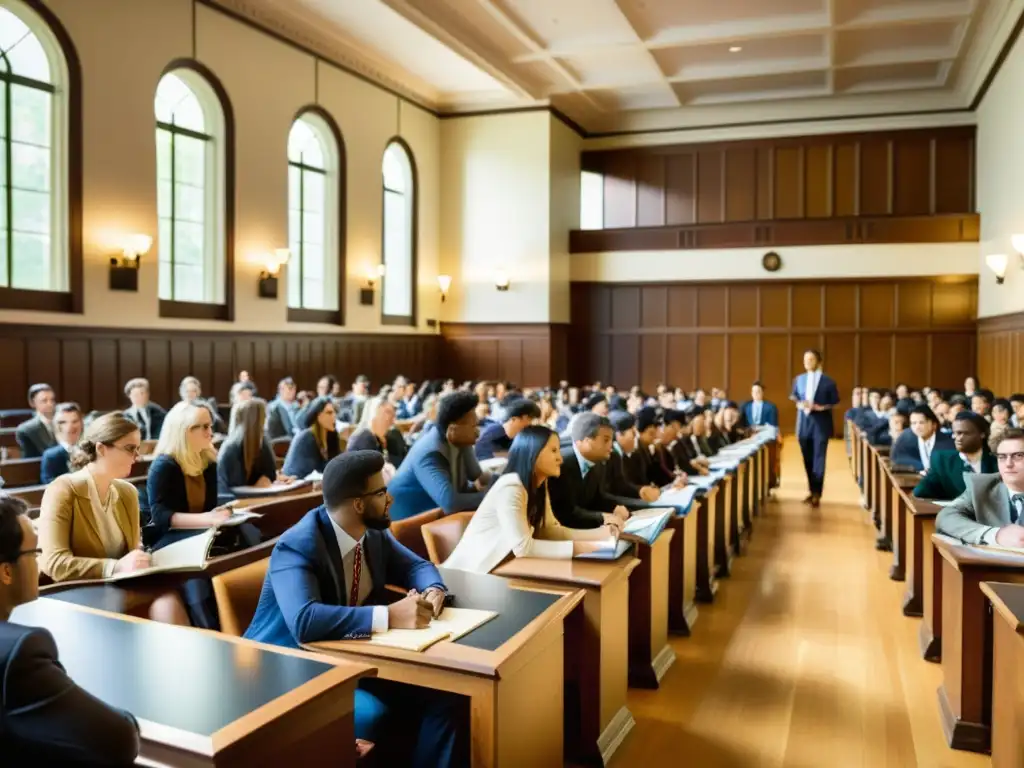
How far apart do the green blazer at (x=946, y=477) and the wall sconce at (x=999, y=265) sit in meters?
9.38

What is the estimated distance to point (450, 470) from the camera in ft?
16.4

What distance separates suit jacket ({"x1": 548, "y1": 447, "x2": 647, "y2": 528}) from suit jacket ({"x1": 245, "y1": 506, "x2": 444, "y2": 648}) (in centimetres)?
175

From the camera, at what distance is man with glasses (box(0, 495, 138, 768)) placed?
1539mm

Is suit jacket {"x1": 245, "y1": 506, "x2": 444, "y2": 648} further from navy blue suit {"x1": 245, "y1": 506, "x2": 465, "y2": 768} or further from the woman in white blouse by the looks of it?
the woman in white blouse

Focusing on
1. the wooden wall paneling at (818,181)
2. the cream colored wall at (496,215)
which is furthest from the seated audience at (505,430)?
the wooden wall paneling at (818,181)

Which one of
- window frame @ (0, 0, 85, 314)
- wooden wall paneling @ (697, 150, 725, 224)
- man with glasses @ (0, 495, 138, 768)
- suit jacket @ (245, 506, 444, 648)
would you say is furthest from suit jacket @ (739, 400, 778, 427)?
man with glasses @ (0, 495, 138, 768)

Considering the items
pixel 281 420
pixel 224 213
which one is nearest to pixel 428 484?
pixel 281 420

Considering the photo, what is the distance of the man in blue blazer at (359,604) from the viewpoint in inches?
103

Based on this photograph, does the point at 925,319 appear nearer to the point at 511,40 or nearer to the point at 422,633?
the point at 511,40

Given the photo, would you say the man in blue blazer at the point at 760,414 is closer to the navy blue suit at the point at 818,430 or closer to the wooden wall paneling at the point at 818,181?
the navy blue suit at the point at 818,430

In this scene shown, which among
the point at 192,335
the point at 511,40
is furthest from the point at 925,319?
the point at 192,335

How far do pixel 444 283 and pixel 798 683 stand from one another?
13.7 m

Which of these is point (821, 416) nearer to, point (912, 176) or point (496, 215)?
point (912, 176)

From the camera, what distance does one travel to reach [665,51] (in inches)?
575
